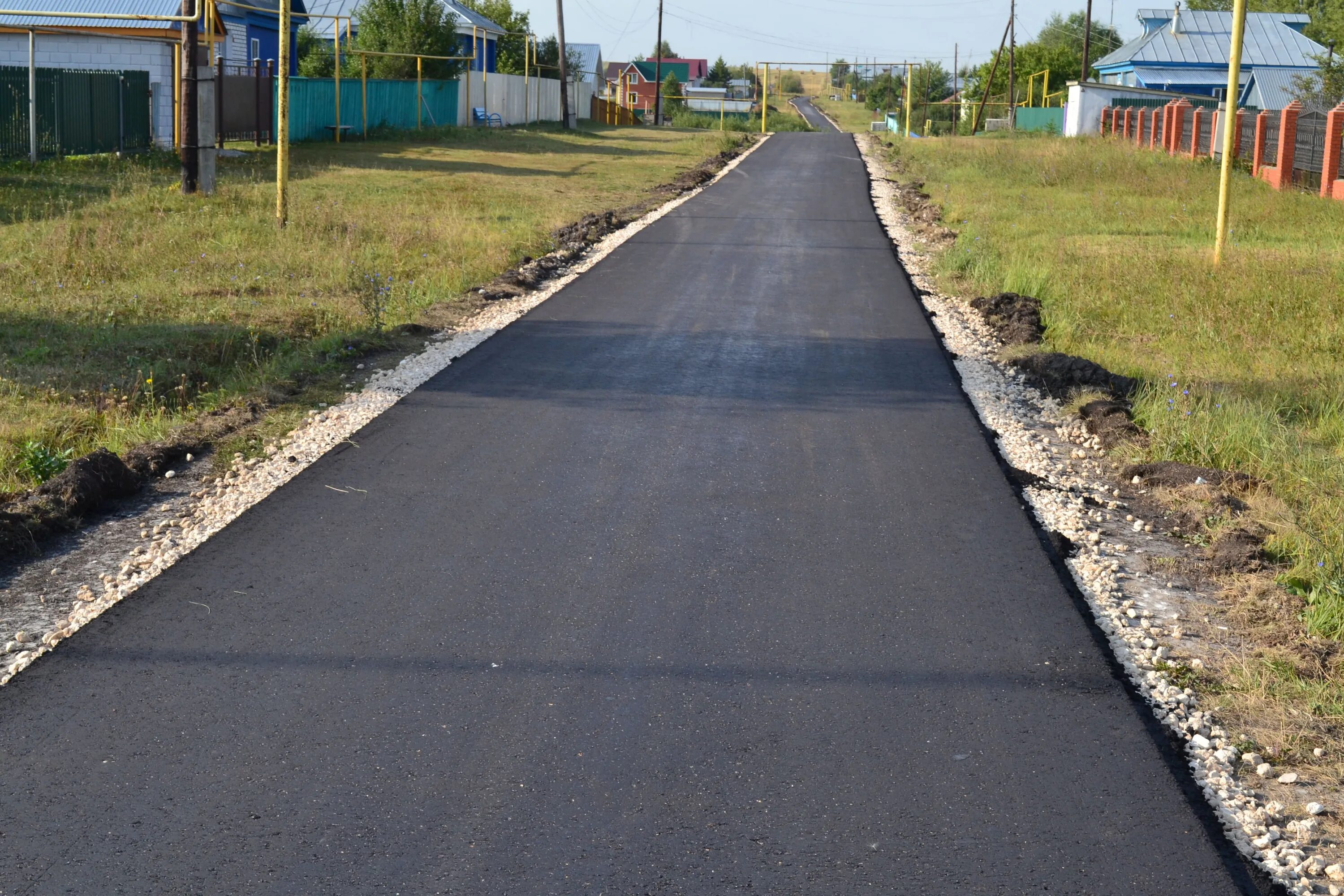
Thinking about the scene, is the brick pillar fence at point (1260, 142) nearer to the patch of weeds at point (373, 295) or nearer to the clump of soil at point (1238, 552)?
the patch of weeds at point (373, 295)

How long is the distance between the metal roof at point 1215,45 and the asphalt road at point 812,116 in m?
15.1

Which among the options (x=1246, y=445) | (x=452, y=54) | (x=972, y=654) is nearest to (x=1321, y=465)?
(x=1246, y=445)

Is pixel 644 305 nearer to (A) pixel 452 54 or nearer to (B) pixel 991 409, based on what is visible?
(B) pixel 991 409

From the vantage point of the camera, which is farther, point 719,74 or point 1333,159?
point 719,74

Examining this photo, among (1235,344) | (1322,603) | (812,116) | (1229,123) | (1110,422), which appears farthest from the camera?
(812,116)

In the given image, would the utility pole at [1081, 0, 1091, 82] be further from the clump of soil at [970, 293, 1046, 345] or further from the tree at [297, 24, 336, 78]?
the clump of soil at [970, 293, 1046, 345]

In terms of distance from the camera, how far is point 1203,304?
520 inches

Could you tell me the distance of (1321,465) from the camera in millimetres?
7781

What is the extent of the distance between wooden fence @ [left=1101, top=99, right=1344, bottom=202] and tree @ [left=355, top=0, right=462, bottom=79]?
22.9 m

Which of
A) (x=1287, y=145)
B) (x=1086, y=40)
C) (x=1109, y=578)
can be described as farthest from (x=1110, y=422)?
(x=1086, y=40)

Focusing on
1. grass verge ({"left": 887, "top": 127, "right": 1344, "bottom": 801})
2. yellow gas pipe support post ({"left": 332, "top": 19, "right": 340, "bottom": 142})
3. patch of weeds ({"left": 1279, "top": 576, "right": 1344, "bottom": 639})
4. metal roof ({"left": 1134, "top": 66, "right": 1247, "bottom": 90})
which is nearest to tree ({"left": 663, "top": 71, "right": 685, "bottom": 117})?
metal roof ({"left": 1134, "top": 66, "right": 1247, "bottom": 90})

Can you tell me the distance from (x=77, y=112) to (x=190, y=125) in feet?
23.1

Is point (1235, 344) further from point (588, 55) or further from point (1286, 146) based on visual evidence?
point (588, 55)

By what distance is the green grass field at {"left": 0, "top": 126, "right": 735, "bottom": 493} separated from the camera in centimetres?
934
